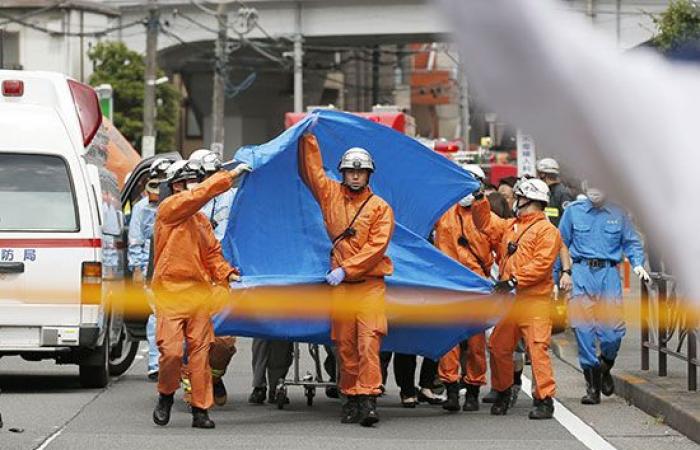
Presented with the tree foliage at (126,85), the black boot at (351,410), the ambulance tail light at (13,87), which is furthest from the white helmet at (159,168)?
the tree foliage at (126,85)

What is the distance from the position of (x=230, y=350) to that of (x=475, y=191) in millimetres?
2427

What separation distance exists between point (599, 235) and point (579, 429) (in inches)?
82.6

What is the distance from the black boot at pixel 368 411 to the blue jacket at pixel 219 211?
82.6 inches

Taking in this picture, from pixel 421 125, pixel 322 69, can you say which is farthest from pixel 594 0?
pixel 421 125

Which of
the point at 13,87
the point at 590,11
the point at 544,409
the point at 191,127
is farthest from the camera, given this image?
the point at 191,127

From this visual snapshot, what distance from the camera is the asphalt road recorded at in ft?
39.2

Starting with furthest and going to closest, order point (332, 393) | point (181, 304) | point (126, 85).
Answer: point (126, 85) < point (332, 393) < point (181, 304)

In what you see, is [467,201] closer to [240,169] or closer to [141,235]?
[240,169]

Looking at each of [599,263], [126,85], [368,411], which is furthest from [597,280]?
[126,85]

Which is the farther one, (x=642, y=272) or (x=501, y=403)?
(x=642, y=272)

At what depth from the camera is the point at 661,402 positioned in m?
13.2

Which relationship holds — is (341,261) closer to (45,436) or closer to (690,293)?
(45,436)

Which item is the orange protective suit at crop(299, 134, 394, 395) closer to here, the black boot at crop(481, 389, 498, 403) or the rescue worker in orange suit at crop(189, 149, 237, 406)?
the rescue worker in orange suit at crop(189, 149, 237, 406)

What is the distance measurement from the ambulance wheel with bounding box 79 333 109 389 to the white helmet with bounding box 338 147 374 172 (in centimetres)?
A: 349
